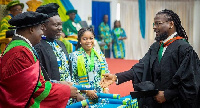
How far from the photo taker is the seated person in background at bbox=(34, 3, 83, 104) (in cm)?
357

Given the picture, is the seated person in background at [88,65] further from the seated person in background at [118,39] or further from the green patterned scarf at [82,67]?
the seated person in background at [118,39]

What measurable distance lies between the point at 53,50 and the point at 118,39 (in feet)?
33.7

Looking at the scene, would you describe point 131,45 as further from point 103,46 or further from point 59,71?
point 59,71

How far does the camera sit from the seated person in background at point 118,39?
1389 cm

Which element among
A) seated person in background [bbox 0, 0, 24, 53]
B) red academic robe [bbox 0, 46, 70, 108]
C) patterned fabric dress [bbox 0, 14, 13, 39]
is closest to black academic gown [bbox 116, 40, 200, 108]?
red academic robe [bbox 0, 46, 70, 108]

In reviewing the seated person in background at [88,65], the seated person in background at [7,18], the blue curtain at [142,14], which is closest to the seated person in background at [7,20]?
the seated person in background at [7,18]

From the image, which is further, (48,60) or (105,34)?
(105,34)

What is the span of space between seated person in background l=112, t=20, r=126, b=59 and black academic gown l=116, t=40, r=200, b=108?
10699 mm

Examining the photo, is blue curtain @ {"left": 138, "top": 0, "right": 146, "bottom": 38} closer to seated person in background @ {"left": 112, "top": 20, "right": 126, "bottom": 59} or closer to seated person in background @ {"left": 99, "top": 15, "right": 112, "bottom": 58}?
seated person in background @ {"left": 112, "top": 20, "right": 126, "bottom": 59}

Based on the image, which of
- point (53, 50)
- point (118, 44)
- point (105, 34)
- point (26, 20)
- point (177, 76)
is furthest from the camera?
point (118, 44)

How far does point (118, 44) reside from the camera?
45.8 ft

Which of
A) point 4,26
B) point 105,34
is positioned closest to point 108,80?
point 4,26

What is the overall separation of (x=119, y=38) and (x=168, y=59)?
10854 mm

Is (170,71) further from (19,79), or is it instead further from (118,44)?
(118,44)
